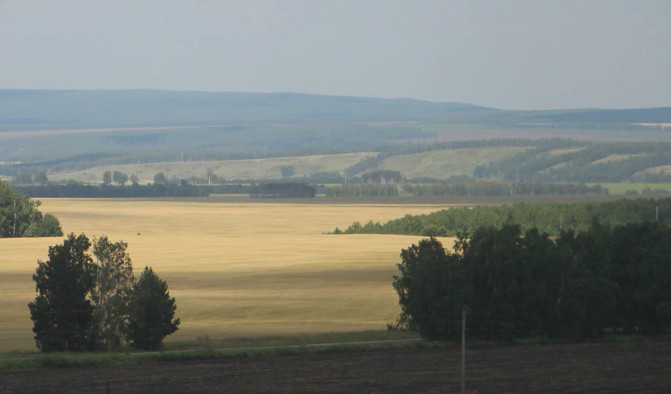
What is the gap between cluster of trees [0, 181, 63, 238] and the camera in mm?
135875

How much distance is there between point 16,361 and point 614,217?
102 meters

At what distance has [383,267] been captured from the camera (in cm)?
9338

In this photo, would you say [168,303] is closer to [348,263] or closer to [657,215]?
[348,263]

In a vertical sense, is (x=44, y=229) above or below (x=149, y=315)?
above

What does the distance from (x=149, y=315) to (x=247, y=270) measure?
39.5 m

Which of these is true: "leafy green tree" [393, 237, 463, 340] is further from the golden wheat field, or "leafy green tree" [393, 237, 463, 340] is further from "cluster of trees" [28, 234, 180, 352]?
"cluster of trees" [28, 234, 180, 352]

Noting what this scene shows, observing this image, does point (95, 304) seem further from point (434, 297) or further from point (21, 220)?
point (21, 220)

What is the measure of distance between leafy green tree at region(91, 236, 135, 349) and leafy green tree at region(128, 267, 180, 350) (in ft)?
1.74

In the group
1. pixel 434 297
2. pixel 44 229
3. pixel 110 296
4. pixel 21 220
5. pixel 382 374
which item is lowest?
pixel 382 374

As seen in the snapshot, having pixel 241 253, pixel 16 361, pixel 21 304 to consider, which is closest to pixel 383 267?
pixel 241 253

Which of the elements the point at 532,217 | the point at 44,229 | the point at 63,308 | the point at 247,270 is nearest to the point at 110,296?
the point at 63,308

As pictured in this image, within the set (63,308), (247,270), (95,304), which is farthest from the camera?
(247,270)

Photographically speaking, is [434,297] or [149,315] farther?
[434,297]

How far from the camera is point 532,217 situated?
14088 cm
